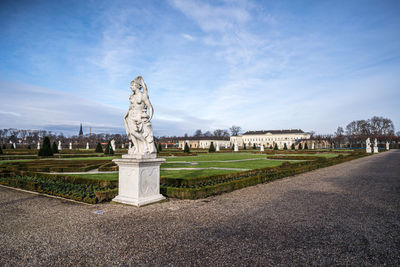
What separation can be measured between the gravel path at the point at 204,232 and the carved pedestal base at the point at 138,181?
321 mm

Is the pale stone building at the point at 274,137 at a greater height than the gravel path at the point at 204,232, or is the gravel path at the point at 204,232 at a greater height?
the pale stone building at the point at 274,137

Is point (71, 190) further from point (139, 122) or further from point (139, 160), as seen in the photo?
point (139, 122)

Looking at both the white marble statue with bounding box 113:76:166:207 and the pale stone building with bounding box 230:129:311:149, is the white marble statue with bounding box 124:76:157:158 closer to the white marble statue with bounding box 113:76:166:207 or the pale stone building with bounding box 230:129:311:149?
the white marble statue with bounding box 113:76:166:207

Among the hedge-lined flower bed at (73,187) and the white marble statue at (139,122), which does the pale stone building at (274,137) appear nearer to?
the hedge-lined flower bed at (73,187)

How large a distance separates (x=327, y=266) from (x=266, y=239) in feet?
3.50

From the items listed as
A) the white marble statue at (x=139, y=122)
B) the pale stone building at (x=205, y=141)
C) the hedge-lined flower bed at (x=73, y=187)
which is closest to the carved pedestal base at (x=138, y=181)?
the white marble statue at (x=139, y=122)

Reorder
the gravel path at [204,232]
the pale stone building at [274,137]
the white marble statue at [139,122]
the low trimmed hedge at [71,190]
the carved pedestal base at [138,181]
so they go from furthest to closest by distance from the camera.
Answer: the pale stone building at [274,137]
the low trimmed hedge at [71,190]
the white marble statue at [139,122]
the carved pedestal base at [138,181]
the gravel path at [204,232]

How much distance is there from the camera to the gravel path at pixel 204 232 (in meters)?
3.54

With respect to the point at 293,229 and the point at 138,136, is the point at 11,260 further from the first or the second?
the point at 293,229

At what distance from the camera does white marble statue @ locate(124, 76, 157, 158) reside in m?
6.62

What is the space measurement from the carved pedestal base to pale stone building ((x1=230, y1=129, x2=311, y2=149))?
99.5 metres

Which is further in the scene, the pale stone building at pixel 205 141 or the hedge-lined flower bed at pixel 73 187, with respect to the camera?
the pale stone building at pixel 205 141

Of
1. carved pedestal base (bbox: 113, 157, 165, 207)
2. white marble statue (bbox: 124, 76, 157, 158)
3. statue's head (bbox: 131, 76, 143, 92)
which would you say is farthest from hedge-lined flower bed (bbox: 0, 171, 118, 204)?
statue's head (bbox: 131, 76, 143, 92)

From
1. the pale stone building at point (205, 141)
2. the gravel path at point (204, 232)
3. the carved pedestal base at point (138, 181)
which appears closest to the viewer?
the gravel path at point (204, 232)
